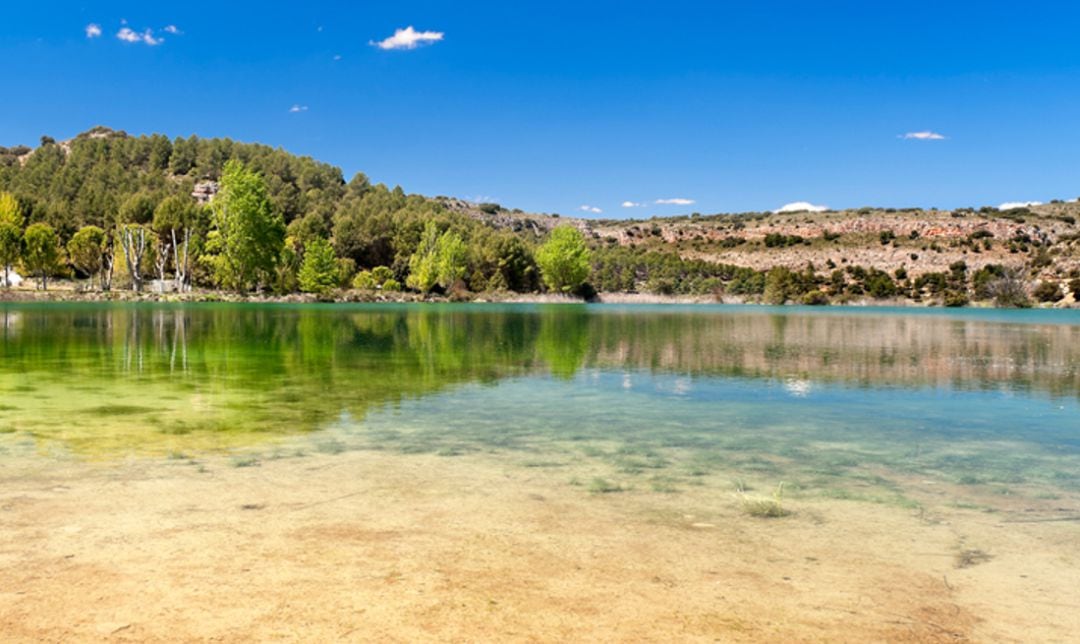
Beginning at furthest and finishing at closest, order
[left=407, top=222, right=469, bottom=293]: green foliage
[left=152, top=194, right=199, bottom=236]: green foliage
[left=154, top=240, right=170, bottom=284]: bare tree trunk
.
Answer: [left=407, top=222, right=469, bottom=293]: green foliage
[left=152, top=194, right=199, bottom=236]: green foliage
[left=154, top=240, right=170, bottom=284]: bare tree trunk

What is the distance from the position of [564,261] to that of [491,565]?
12320 cm

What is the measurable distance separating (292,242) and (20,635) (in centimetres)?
11626

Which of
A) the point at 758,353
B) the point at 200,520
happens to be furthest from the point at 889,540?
the point at 758,353

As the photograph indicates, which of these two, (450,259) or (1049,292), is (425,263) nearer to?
(450,259)

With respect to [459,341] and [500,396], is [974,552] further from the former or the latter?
[459,341]

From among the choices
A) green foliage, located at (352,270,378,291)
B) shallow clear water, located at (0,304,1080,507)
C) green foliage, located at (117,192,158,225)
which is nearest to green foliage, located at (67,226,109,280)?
green foliage, located at (117,192,158,225)

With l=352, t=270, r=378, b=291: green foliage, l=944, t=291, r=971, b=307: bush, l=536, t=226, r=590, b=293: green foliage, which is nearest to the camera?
l=352, t=270, r=378, b=291: green foliage

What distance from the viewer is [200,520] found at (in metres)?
6.71

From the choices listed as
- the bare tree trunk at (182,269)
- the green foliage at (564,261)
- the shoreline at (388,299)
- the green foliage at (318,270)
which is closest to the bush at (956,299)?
the shoreline at (388,299)

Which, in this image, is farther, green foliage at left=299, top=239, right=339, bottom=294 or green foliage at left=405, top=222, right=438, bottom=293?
green foliage at left=405, top=222, right=438, bottom=293

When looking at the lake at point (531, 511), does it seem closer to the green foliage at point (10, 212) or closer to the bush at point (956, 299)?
the green foliage at point (10, 212)

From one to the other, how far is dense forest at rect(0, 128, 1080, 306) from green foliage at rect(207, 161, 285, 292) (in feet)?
0.59

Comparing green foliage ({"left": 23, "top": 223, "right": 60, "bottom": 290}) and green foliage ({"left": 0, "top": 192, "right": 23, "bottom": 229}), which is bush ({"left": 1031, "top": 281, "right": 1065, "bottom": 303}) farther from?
green foliage ({"left": 0, "top": 192, "right": 23, "bottom": 229})

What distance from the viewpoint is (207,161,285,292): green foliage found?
302 feet
